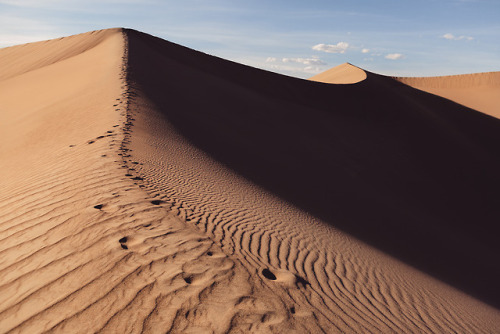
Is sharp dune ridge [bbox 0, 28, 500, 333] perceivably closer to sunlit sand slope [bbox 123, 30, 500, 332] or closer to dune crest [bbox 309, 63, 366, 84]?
sunlit sand slope [bbox 123, 30, 500, 332]

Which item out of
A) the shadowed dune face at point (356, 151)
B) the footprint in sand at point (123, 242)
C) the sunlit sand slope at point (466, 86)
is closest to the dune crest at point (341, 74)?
the sunlit sand slope at point (466, 86)

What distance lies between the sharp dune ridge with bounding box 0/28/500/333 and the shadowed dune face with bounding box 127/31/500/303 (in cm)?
8

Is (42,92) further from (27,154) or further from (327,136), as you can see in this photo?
(327,136)

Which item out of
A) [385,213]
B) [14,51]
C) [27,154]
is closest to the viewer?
A: [27,154]

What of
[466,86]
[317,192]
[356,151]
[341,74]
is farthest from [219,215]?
[466,86]

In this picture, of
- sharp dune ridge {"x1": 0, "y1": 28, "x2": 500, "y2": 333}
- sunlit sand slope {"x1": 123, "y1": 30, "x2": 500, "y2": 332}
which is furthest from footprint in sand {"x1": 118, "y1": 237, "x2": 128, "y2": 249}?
sunlit sand slope {"x1": 123, "y1": 30, "x2": 500, "y2": 332}

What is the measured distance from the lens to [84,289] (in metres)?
2.68

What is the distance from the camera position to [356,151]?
13.1 meters

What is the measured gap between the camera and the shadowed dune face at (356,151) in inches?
291

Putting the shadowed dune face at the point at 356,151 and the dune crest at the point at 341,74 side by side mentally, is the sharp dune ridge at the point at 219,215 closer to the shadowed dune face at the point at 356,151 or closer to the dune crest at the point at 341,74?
the shadowed dune face at the point at 356,151

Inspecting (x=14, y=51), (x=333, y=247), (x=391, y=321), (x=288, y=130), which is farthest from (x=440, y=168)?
(x=14, y=51)

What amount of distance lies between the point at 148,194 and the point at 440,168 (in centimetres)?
1260

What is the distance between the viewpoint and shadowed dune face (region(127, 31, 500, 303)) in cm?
740

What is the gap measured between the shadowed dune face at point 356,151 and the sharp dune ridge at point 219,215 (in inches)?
3.1
